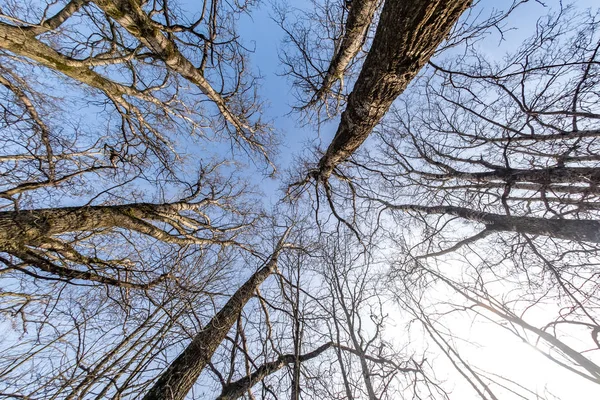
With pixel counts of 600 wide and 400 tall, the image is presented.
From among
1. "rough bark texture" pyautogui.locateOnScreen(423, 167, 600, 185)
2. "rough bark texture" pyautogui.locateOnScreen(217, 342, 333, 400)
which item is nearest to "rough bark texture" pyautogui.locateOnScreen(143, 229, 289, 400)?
"rough bark texture" pyautogui.locateOnScreen(217, 342, 333, 400)

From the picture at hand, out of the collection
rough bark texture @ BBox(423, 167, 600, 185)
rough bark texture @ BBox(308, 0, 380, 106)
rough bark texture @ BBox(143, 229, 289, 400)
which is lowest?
rough bark texture @ BBox(143, 229, 289, 400)

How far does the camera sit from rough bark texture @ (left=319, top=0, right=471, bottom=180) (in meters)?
1.57

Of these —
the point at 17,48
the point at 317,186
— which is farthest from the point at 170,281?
the point at 17,48

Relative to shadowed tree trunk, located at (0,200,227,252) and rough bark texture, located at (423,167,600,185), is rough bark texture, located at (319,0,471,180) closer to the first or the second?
rough bark texture, located at (423,167,600,185)

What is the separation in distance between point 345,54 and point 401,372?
5254 millimetres

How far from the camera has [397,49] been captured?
1.81 metres

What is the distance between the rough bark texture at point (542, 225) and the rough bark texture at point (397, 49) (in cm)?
228

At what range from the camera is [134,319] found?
2.09 m

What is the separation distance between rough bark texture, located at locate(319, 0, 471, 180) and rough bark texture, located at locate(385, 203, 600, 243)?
7.47 feet

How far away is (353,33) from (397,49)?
1.40 meters

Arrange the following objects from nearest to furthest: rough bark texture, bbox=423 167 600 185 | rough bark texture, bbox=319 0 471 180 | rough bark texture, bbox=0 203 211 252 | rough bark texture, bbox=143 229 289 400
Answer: rough bark texture, bbox=319 0 471 180 → rough bark texture, bbox=0 203 211 252 → rough bark texture, bbox=143 229 289 400 → rough bark texture, bbox=423 167 600 185

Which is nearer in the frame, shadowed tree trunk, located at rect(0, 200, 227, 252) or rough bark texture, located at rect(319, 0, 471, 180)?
rough bark texture, located at rect(319, 0, 471, 180)

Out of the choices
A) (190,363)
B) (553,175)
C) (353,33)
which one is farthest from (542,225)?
(190,363)

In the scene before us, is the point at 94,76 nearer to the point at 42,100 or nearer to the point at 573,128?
the point at 42,100
